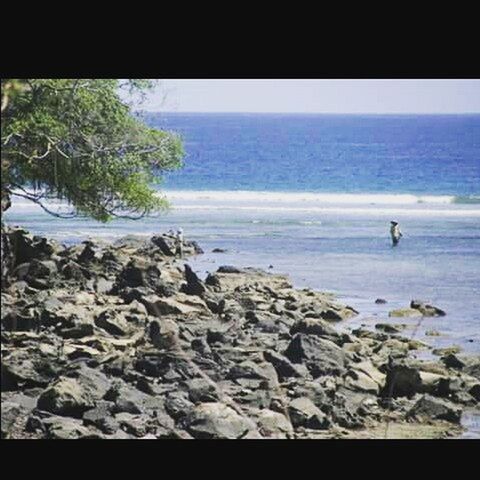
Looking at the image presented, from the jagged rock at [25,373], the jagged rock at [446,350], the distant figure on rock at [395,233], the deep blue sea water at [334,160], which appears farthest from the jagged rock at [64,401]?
the deep blue sea water at [334,160]

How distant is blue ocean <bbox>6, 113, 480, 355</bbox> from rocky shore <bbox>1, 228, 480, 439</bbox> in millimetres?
2516

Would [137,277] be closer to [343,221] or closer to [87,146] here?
[87,146]

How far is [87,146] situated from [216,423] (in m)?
9.92

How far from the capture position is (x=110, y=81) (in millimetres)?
25062

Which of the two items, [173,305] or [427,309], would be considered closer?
[173,305]

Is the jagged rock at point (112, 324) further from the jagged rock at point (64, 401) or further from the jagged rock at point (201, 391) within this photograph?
the jagged rock at point (64, 401)

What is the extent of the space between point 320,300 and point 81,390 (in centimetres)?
1330

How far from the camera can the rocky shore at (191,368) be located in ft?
53.7

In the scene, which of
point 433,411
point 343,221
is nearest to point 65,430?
point 433,411

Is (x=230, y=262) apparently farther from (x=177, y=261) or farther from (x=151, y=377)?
(x=151, y=377)

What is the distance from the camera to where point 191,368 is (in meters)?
18.8
